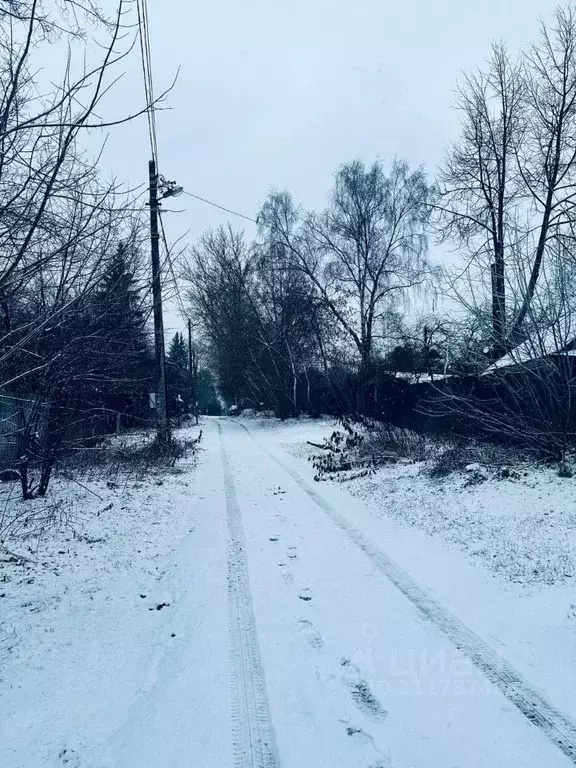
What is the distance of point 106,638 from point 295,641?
1527 mm

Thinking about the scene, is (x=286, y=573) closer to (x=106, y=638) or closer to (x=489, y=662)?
(x=106, y=638)

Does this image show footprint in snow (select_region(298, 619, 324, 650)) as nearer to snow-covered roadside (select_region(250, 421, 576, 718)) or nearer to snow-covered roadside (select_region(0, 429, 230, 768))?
snow-covered roadside (select_region(0, 429, 230, 768))

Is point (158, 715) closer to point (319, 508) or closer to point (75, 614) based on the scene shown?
point (75, 614)

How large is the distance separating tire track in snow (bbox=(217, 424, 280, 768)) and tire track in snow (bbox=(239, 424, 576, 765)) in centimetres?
151

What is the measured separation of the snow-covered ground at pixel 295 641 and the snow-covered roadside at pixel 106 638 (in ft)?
0.05

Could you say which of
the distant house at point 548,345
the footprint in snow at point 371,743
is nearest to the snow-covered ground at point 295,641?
the footprint in snow at point 371,743

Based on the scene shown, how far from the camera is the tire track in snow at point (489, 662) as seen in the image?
10.0 feet

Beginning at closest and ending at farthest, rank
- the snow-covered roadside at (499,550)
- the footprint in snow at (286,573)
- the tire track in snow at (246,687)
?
the tire track in snow at (246,687), the snow-covered roadside at (499,550), the footprint in snow at (286,573)

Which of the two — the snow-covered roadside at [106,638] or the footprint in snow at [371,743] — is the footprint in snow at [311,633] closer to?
the snow-covered roadside at [106,638]

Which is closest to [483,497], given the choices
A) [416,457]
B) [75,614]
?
[416,457]

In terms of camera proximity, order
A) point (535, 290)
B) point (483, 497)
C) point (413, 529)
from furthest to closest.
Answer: point (535, 290) < point (483, 497) < point (413, 529)

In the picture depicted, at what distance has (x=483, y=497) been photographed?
8531 millimetres

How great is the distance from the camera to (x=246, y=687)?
3.50m

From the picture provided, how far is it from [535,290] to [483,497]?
4574mm
